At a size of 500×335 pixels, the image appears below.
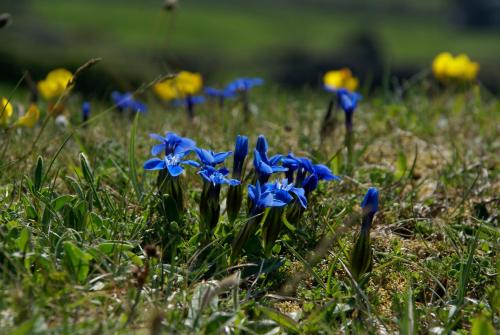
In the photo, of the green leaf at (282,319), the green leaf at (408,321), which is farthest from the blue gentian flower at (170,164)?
the green leaf at (408,321)

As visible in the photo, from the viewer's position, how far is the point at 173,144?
273cm

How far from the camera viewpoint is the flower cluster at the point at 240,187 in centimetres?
244

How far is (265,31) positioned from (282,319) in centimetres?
8299

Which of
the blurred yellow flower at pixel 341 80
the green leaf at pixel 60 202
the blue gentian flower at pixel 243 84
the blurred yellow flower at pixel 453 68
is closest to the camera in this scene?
the green leaf at pixel 60 202

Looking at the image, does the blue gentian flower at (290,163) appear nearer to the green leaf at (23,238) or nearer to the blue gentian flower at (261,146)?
the blue gentian flower at (261,146)

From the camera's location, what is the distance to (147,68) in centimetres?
3462

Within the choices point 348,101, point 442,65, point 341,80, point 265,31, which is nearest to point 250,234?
point 348,101

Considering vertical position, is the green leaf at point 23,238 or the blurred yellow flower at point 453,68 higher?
the blurred yellow flower at point 453,68

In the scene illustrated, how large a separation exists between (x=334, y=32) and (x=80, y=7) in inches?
1285

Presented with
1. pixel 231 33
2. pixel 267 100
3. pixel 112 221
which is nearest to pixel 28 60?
pixel 267 100

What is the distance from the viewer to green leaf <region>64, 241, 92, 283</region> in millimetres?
2225

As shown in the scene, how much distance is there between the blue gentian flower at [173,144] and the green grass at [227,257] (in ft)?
0.66

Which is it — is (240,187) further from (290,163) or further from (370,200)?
(370,200)

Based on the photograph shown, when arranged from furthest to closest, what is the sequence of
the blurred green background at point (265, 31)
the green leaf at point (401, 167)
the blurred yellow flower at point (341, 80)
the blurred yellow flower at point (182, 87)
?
the blurred green background at point (265, 31), the blurred yellow flower at point (341, 80), the blurred yellow flower at point (182, 87), the green leaf at point (401, 167)
